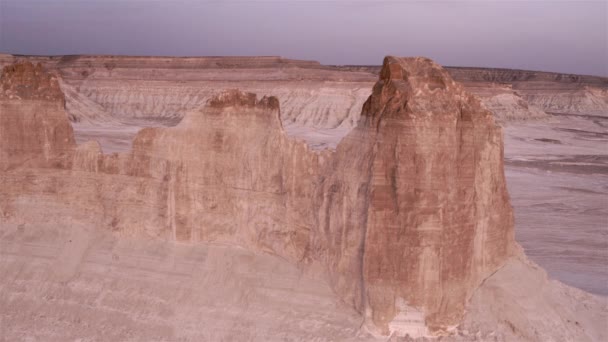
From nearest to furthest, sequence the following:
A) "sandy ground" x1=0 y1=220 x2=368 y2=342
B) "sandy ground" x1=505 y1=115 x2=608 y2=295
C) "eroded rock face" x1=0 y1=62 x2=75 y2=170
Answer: "sandy ground" x1=0 y1=220 x2=368 y2=342
"eroded rock face" x1=0 y1=62 x2=75 y2=170
"sandy ground" x1=505 y1=115 x2=608 y2=295

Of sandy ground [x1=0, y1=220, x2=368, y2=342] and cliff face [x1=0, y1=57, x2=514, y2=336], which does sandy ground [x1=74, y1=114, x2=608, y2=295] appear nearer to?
cliff face [x1=0, y1=57, x2=514, y2=336]

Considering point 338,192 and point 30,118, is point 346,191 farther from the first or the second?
point 30,118

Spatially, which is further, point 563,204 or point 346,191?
point 563,204

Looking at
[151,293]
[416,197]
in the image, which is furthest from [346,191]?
[151,293]

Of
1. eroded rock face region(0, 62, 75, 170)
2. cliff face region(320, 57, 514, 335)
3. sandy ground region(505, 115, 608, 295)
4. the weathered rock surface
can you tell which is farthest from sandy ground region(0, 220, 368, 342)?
sandy ground region(505, 115, 608, 295)

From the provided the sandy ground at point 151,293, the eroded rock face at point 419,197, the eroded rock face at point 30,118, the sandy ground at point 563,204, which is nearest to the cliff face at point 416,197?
the eroded rock face at point 419,197

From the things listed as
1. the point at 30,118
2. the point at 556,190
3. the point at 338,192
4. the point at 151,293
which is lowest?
the point at 556,190

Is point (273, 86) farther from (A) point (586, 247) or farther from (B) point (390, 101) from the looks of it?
(B) point (390, 101)

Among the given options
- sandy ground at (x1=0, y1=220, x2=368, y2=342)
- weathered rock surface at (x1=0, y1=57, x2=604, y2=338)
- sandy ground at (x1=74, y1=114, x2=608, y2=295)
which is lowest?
sandy ground at (x1=74, y1=114, x2=608, y2=295)

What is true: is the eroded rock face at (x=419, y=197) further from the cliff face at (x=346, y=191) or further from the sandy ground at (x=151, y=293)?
the sandy ground at (x=151, y=293)

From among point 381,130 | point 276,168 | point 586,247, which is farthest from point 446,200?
point 586,247
